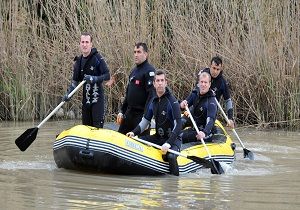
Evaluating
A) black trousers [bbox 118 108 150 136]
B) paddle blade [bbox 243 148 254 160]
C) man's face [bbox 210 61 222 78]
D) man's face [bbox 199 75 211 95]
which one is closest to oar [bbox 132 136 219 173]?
black trousers [bbox 118 108 150 136]

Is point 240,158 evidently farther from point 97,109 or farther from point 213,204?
point 213,204

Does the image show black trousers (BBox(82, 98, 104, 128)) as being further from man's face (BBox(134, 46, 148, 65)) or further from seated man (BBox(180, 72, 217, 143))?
seated man (BBox(180, 72, 217, 143))

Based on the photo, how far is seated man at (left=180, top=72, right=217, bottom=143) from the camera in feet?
30.0

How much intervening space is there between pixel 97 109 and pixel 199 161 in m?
1.58

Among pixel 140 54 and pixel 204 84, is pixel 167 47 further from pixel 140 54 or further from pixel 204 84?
pixel 140 54

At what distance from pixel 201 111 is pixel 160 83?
139cm

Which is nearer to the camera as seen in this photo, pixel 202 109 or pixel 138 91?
pixel 138 91

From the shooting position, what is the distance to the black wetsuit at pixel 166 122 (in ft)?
27.3

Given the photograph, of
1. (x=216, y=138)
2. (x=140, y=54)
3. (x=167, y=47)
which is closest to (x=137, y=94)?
(x=140, y=54)

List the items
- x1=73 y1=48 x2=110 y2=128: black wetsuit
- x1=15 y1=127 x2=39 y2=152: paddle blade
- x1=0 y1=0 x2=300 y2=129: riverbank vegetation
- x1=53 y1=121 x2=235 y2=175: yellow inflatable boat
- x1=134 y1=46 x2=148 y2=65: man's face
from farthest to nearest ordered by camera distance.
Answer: x1=0 y1=0 x2=300 y2=129: riverbank vegetation < x1=73 y1=48 x2=110 y2=128: black wetsuit < x1=15 y1=127 x2=39 y2=152: paddle blade < x1=134 y1=46 x2=148 y2=65: man's face < x1=53 y1=121 x2=235 y2=175: yellow inflatable boat

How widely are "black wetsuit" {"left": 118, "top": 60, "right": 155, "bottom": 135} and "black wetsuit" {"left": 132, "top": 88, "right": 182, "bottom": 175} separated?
36 centimetres

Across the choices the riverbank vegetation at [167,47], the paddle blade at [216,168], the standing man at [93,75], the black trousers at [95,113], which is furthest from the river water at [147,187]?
the riverbank vegetation at [167,47]

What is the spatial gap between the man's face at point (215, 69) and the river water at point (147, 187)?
117 centimetres

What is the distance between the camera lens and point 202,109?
31.1 ft
